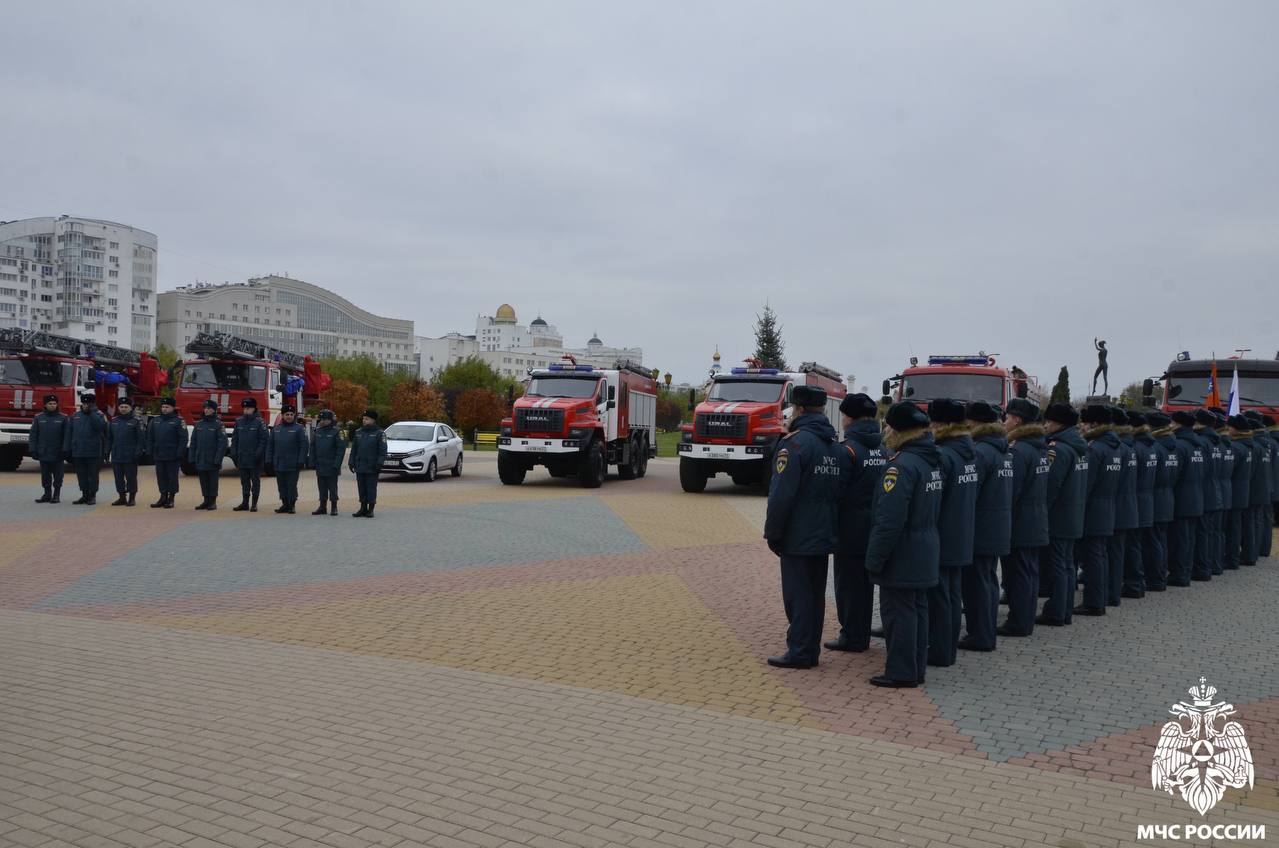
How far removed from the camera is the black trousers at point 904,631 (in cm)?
662

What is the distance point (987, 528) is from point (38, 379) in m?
23.6

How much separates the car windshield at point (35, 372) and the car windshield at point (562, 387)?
11336mm

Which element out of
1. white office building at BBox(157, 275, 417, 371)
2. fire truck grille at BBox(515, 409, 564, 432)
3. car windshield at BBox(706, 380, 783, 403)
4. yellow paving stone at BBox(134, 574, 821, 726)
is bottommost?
yellow paving stone at BBox(134, 574, 821, 726)

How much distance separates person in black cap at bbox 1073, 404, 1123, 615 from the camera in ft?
30.2

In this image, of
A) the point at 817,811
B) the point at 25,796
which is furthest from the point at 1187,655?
the point at 25,796

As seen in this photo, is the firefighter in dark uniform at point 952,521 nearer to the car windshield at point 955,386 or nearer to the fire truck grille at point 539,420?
the car windshield at point 955,386

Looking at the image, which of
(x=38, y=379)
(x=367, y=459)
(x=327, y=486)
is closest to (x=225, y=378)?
(x=38, y=379)

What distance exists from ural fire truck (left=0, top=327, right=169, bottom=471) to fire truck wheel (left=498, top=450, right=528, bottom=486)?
10.2 meters

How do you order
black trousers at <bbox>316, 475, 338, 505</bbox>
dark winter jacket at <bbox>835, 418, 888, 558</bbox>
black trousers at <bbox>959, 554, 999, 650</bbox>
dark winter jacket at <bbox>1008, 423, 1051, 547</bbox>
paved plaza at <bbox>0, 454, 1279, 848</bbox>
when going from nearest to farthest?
paved plaza at <bbox>0, 454, 1279, 848</bbox> → dark winter jacket at <bbox>835, 418, 888, 558</bbox> → black trousers at <bbox>959, 554, 999, 650</bbox> → dark winter jacket at <bbox>1008, 423, 1051, 547</bbox> → black trousers at <bbox>316, 475, 338, 505</bbox>

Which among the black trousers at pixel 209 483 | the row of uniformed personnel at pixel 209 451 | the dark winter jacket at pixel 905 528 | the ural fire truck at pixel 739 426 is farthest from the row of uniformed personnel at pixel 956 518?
the black trousers at pixel 209 483

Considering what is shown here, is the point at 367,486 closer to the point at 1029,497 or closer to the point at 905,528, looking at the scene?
the point at 1029,497

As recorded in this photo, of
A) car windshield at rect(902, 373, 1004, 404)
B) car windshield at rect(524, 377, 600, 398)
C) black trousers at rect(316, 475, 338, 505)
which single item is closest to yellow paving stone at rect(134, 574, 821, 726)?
black trousers at rect(316, 475, 338, 505)

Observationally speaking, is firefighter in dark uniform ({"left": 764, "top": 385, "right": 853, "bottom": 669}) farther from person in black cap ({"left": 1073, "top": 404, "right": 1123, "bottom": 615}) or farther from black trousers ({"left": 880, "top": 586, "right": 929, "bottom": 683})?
person in black cap ({"left": 1073, "top": 404, "right": 1123, "bottom": 615})

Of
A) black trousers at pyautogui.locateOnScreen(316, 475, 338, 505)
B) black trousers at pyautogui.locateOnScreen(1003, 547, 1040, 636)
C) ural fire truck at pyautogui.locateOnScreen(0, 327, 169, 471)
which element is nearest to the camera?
black trousers at pyautogui.locateOnScreen(1003, 547, 1040, 636)
